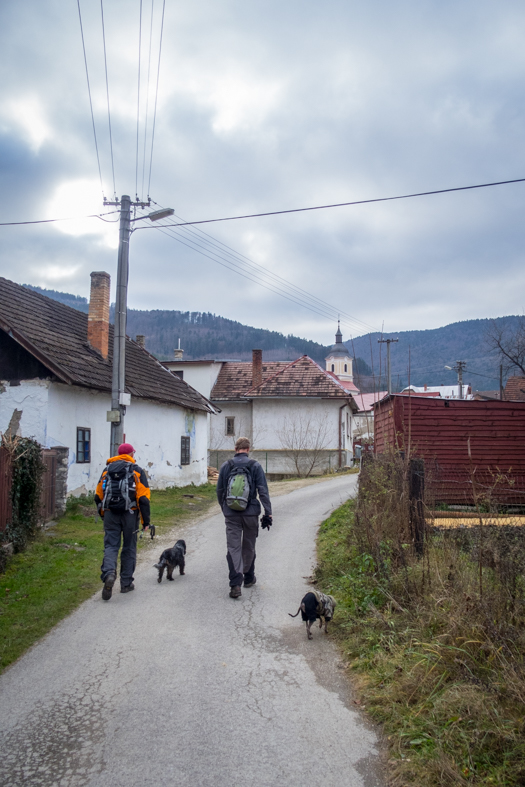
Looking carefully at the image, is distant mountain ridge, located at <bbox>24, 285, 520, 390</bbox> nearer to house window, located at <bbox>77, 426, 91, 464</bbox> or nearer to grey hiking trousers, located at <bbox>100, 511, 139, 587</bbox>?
house window, located at <bbox>77, 426, 91, 464</bbox>

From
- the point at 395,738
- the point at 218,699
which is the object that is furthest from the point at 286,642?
the point at 395,738

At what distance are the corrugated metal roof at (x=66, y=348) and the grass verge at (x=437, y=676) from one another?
1057cm

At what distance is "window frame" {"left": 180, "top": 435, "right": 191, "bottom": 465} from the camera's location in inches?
878

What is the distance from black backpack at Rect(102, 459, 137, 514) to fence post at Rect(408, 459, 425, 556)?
346cm

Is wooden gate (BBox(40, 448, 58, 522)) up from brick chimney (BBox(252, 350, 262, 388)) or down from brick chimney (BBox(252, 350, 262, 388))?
down

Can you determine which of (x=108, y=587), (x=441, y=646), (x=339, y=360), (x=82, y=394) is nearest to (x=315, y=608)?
(x=441, y=646)

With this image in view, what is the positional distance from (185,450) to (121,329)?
1033cm

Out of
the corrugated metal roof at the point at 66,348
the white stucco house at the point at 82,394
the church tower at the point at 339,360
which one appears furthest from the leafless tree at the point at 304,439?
the church tower at the point at 339,360

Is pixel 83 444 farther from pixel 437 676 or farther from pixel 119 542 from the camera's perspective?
pixel 437 676

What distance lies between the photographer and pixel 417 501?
262 inches

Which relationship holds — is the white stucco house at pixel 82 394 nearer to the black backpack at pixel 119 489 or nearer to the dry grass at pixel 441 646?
the black backpack at pixel 119 489

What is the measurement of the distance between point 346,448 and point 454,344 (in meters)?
159

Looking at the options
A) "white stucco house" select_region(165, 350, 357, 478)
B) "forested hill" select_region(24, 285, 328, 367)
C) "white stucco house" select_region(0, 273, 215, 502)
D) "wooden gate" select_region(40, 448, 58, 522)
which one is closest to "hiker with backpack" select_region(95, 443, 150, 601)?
"white stucco house" select_region(0, 273, 215, 502)

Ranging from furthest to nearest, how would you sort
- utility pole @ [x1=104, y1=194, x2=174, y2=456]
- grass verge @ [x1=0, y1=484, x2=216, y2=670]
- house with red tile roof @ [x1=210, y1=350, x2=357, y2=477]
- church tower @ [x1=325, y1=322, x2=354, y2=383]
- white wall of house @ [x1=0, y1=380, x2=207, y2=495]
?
Result: church tower @ [x1=325, y1=322, x2=354, y2=383] < house with red tile roof @ [x1=210, y1=350, x2=357, y2=477] < white wall of house @ [x1=0, y1=380, x2=207, y2=495] < utility pole @ [x1=104, y1=194, x2=174, y2=456] < grass verge @ [x1=0, y1=484, x2=216, y2=670]
